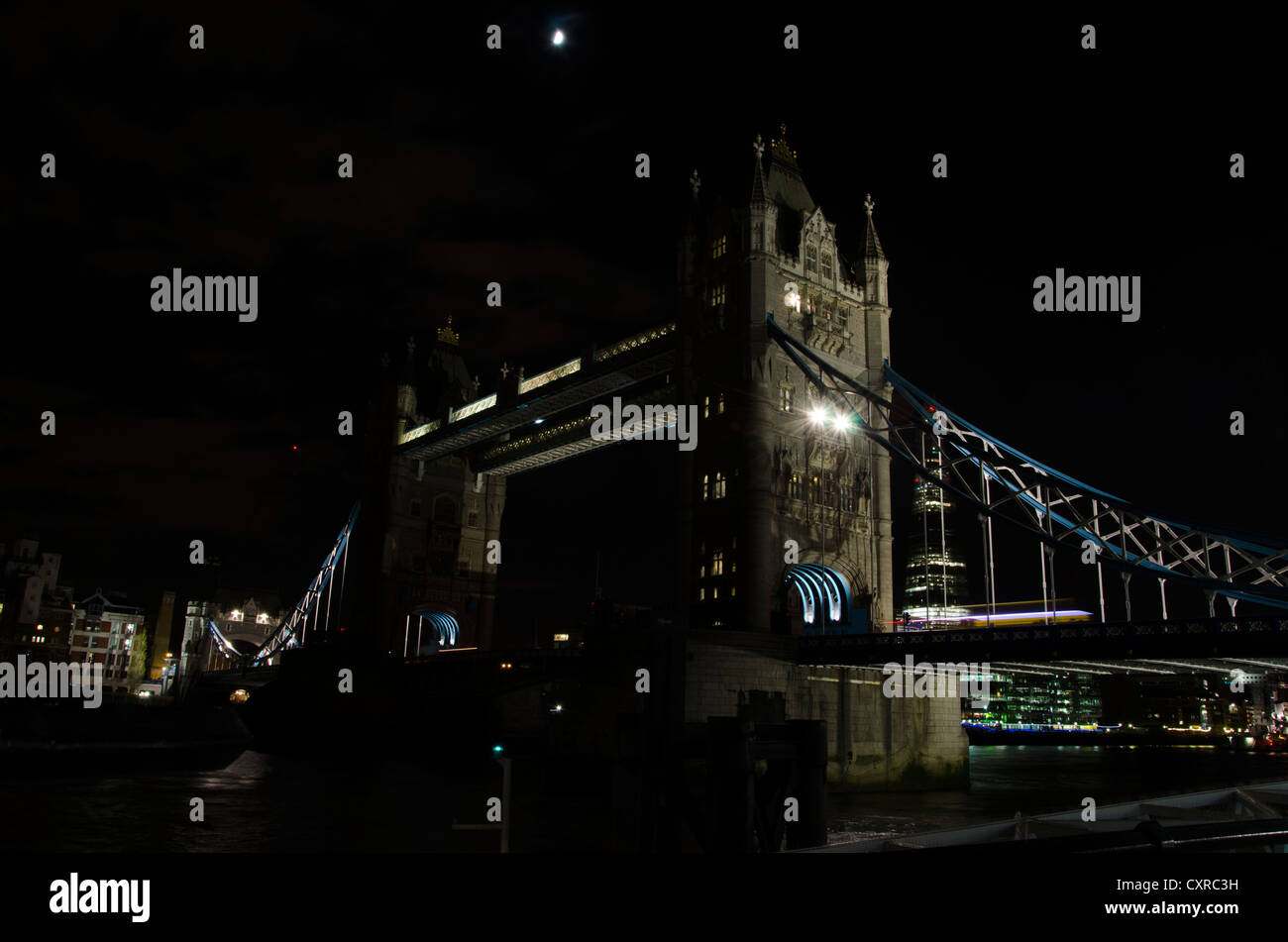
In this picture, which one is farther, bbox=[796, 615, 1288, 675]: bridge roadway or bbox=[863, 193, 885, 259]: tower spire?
bbox=[863, 193, 885, 259]: tower spire

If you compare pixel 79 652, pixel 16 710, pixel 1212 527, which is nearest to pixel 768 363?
pixel 1212 527

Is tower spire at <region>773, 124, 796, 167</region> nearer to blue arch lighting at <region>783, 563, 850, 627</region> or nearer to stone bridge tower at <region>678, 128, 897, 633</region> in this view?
stone bridge tower at <region>678, 128, 897, 633</region>

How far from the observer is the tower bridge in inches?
1515

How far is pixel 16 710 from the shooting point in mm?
47094

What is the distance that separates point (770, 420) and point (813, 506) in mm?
5013

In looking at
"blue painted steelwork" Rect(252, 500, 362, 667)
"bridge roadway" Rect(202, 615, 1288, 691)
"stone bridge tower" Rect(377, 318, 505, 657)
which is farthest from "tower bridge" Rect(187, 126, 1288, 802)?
"blue painted steelwork" Rect(252, 500, 362, 667)

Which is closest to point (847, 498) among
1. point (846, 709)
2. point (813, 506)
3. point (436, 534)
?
point (813, 506)

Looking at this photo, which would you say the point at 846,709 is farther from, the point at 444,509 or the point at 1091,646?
the point at 444,509

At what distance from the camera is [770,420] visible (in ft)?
157

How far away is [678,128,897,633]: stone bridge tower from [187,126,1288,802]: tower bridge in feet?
0.36
